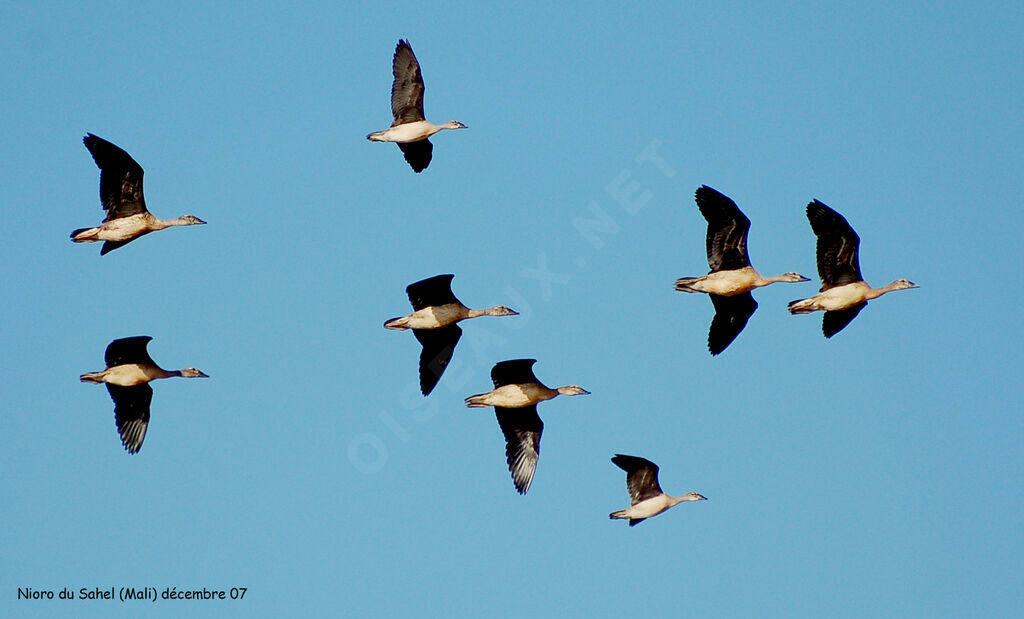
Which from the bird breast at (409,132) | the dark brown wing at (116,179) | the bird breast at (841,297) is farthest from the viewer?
the bird breast at (409,132)

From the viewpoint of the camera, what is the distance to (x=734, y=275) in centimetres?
3684

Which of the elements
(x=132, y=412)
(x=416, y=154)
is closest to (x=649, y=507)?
(x=416, y=154)

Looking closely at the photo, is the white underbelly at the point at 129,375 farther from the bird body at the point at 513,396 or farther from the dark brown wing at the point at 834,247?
the dark brown wing at the point at 834,247

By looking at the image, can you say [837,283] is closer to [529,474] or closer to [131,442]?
[529,474]

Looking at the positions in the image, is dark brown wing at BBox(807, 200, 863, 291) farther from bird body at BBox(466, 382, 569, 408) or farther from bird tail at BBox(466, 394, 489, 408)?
bird tail at BBox(466, 394, 489, 408)

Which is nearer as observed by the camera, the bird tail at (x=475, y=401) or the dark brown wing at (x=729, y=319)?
the bird tail at (x=475, y=401)

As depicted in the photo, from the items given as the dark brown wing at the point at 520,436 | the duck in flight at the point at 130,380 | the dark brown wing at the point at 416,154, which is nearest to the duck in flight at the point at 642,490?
the dark brown wing at the point at 520,436

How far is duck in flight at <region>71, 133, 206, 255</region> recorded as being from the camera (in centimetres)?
3566

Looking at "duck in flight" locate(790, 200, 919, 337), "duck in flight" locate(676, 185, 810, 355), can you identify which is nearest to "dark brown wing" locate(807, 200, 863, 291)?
"duck in flight" locate(790, 200, 919, 337)

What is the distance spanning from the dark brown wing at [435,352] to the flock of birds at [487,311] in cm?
2

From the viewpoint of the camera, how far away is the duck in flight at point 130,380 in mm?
36438

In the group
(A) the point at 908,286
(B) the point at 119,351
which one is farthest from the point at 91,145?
(A) the point at 908,286

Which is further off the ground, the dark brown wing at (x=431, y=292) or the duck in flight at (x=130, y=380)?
the dark brown wing at (x=431, y=292)

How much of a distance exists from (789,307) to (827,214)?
2027 millimetres
